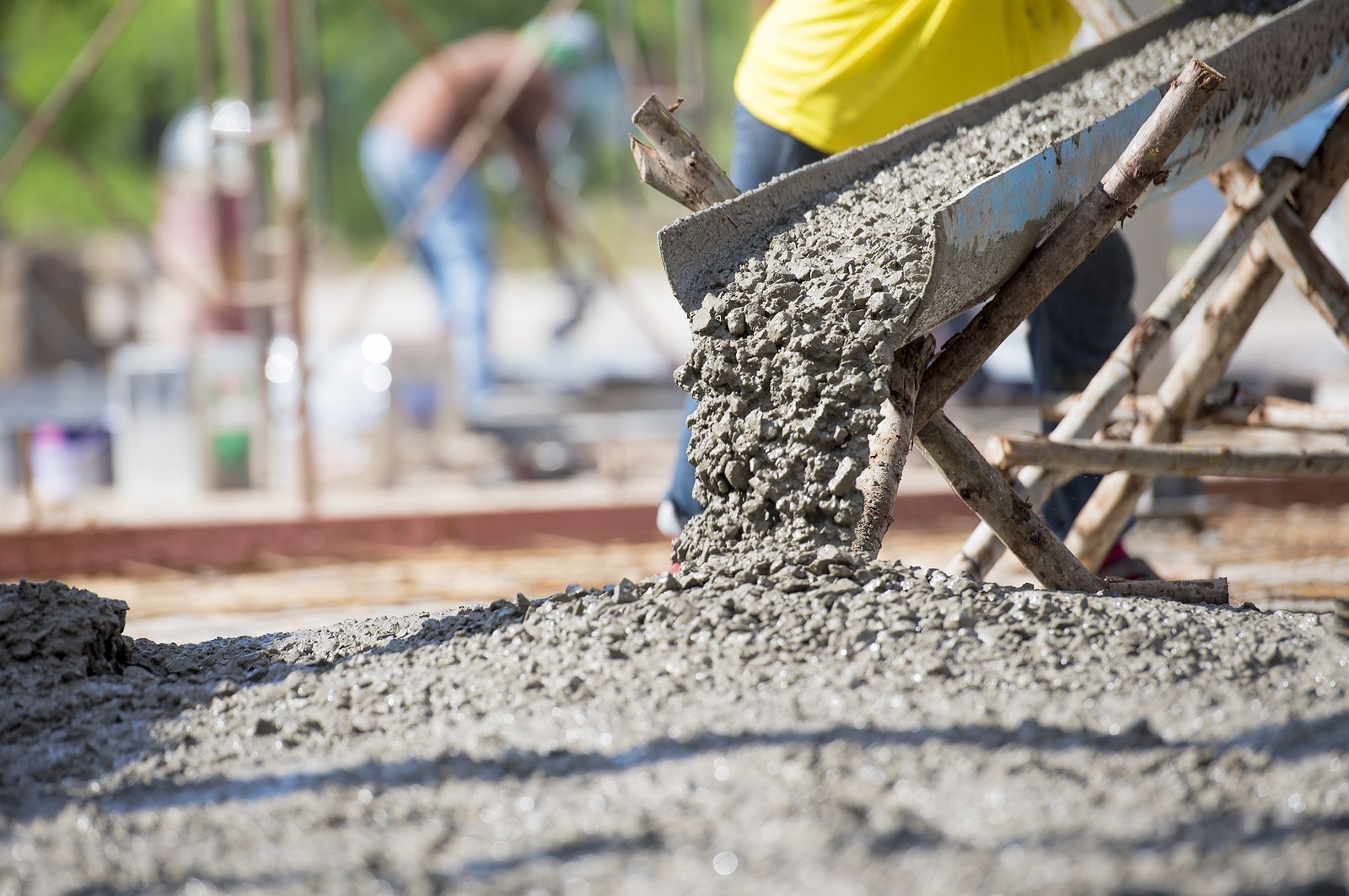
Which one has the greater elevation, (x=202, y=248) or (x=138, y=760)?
(x=202, y=248)

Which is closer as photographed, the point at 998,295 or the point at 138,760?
the point at 138,760

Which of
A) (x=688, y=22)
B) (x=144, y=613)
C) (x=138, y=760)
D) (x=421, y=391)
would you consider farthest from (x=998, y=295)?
(x=688, y=22)

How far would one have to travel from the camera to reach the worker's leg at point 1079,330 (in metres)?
2.96

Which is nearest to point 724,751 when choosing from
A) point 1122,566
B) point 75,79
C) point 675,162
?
point 675,162

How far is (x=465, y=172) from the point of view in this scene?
233 inches

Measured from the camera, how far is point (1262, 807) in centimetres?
147

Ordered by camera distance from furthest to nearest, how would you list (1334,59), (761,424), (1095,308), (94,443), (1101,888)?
(94,443)
(1095,308)
(1334,59)
(761,424)
(1101,888)

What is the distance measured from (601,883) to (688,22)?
21.7ft

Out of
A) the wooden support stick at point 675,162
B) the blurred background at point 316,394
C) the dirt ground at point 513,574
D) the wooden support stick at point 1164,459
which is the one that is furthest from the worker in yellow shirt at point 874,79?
the blurred background at point 316,394

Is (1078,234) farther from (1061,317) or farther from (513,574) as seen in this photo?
(513,574)

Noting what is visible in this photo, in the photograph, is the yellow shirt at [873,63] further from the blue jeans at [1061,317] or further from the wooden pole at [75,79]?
the wooden pole at [75,79]

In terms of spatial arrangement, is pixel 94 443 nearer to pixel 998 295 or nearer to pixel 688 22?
pixel 688 22

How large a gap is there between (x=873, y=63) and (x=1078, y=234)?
74 centimetres

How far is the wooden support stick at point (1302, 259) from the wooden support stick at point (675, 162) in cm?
113
